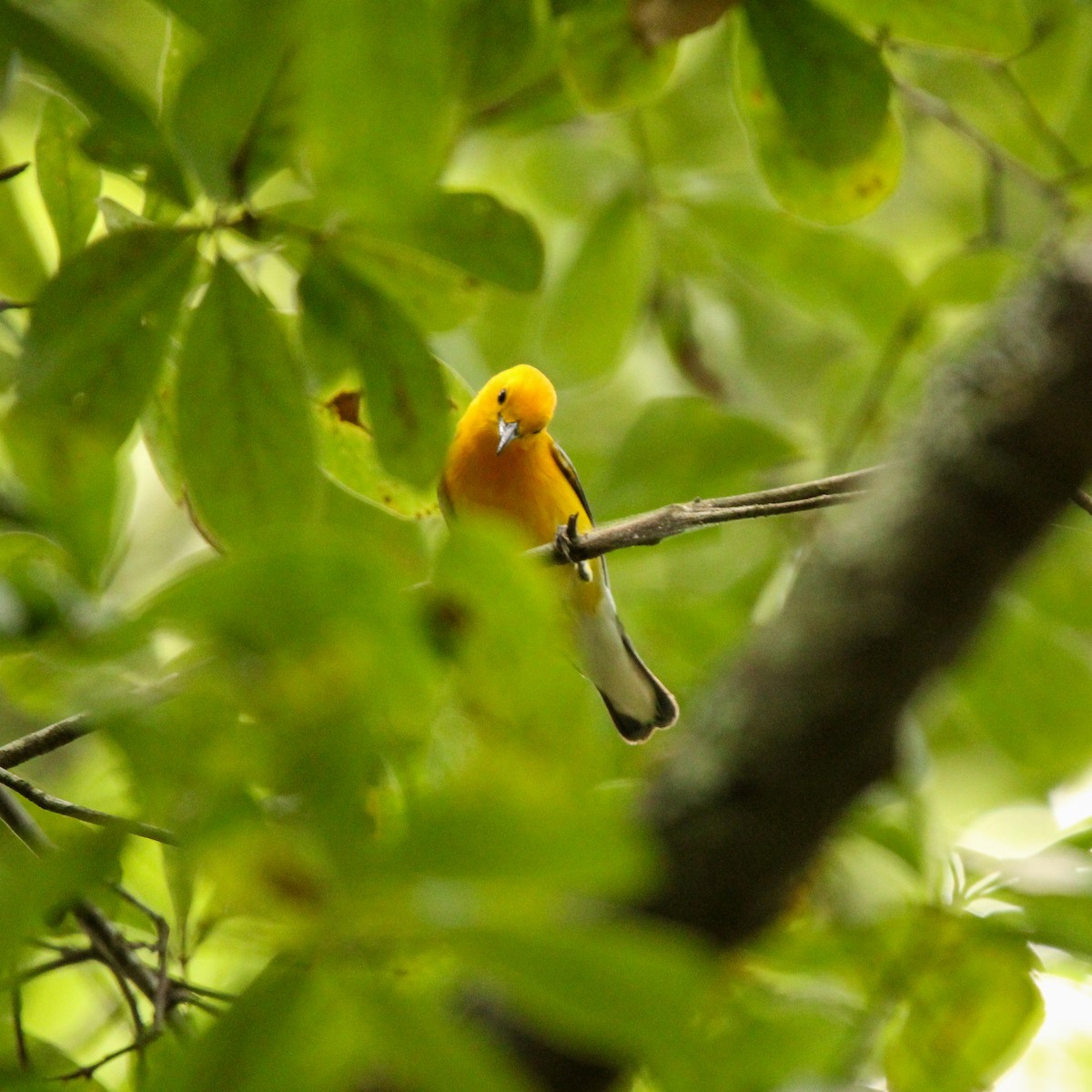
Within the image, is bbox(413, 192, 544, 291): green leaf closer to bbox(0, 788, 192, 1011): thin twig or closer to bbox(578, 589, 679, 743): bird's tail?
bbox(0, 788, 192, 1011): thin twig

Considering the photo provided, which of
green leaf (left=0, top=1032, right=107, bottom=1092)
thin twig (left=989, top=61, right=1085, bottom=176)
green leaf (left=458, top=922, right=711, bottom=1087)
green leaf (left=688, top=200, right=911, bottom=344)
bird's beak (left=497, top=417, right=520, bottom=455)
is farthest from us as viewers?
bird's beak (left=497, top=417, right=520, bottom=455)

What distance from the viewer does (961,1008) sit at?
1.71 m

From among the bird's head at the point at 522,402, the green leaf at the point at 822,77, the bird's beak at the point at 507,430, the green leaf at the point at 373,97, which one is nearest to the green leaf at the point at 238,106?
the green leaf at the point at 373,97

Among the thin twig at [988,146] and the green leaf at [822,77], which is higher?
→ the green leaf at [822,77]

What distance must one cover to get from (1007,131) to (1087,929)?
11.9ft

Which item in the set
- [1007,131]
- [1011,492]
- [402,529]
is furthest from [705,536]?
[1011,492]

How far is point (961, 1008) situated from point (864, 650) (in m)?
0.89

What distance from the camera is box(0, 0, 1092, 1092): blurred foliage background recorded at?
941mm

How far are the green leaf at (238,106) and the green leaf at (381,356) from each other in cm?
33

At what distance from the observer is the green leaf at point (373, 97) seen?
1188 millimetres

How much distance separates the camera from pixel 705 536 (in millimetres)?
3537

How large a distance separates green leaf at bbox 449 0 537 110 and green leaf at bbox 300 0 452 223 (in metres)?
1.08

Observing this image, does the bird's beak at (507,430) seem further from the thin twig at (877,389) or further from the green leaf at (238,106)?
the green leaf at (238,106)

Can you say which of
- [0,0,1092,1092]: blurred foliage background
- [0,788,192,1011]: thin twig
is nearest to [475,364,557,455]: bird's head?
[0,0,1092,1092]: blurred foliage background
